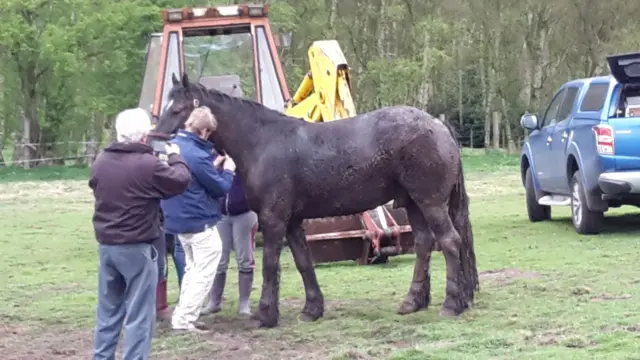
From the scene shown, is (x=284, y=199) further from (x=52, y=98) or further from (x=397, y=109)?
(x=52, y=98)

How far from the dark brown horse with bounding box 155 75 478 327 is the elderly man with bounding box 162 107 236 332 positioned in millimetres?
369

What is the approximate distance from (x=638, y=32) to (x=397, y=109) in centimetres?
3653

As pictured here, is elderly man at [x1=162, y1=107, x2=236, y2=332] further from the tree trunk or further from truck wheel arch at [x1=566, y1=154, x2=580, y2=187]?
the tree trunk

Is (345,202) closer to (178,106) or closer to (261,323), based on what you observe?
(261,323)

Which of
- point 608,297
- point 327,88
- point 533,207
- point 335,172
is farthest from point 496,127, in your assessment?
point 335,172

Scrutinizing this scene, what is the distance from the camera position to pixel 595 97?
43.8 feet

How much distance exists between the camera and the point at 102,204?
6.39 m

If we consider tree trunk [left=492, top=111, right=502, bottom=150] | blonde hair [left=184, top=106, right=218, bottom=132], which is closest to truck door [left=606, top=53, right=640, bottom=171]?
blonde hair [left=184, top=106, right=218, bottom=132]

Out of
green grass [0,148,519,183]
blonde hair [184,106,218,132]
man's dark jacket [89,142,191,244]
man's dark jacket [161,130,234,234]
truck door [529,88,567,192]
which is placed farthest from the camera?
green grass [0,148,519,183]

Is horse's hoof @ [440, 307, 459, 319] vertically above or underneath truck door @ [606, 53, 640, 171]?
underneath

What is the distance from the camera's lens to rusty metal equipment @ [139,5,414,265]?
1111 centimetres

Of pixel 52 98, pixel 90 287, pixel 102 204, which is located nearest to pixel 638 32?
pixel 52 98

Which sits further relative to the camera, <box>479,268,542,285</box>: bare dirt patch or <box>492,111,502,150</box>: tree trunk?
<box>492,111,502,150</box>: tree trunk

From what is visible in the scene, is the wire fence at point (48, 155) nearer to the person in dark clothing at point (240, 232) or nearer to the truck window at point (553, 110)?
the truck window at point (553, 110)
